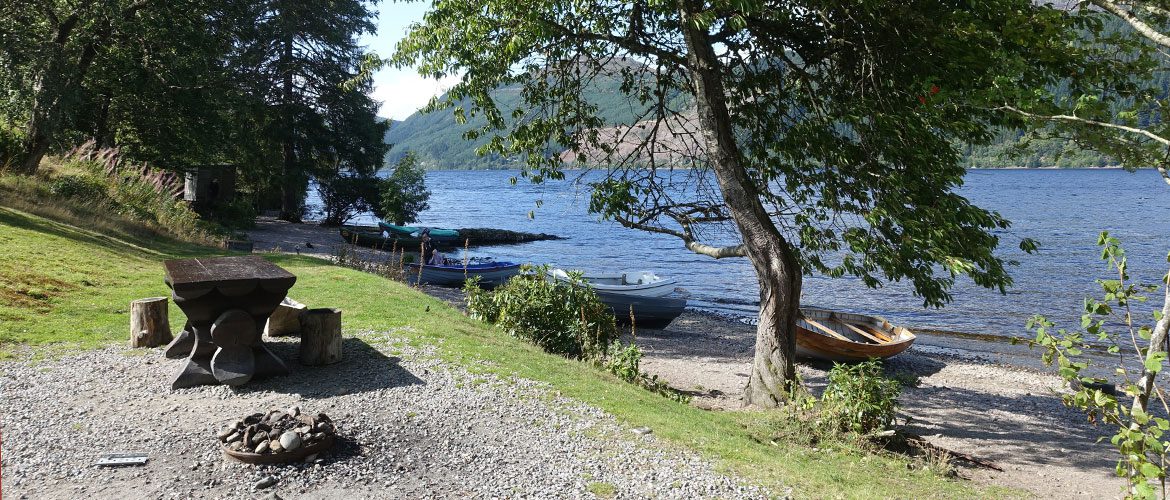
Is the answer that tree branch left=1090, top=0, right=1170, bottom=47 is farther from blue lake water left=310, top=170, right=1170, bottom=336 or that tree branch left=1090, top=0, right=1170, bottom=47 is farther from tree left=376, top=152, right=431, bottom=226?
tree left=376, top=152, right=431, bottom=226

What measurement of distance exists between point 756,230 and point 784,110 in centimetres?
200

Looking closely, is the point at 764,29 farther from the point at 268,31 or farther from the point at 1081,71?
the point at 268,31

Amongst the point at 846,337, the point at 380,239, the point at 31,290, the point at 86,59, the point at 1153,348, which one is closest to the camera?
the point at 1153,348

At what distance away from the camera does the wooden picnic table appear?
7406mm

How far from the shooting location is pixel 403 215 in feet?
150

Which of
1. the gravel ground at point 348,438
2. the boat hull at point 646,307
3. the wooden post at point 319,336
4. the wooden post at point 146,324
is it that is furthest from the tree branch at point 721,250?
the boat hull at point 646,307

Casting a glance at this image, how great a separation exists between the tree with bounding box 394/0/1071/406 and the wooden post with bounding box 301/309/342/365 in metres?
3.19

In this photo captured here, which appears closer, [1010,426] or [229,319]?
[229,319]

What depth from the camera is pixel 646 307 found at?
19.5 metres

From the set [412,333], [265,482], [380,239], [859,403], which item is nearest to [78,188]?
[412,333]

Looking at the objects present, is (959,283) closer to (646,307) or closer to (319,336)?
(646,307)

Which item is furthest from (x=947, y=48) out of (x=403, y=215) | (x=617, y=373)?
(x=403, y=215)

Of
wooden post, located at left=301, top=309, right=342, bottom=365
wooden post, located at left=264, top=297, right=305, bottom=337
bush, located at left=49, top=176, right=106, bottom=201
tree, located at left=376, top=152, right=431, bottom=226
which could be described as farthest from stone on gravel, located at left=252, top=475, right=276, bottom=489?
tree, located at left=376, top=152, right=431, bottom=226

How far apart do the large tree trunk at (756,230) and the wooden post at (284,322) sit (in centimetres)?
586
